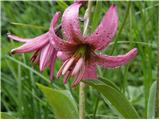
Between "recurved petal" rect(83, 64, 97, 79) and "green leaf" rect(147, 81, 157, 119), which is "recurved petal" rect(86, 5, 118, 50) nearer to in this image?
"recurved petal" rect(83, 64, 97, 79)

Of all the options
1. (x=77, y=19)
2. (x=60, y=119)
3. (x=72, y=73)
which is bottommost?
(x=60, y=119)

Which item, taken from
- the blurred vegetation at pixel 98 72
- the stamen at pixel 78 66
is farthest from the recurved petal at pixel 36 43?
the blurred vegetation at pixel 98 72

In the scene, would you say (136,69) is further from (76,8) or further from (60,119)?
(76,8)

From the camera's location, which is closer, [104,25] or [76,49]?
[104,25]

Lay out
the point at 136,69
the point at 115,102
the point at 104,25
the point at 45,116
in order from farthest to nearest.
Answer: the point at 136,69, the point at 45,116, the point at 115,102, the point at 104,25

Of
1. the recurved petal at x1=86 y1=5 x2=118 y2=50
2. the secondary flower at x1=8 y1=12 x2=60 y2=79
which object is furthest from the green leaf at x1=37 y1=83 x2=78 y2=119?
the recurved petal at x1=86 y1=5 x2=118 y2=50

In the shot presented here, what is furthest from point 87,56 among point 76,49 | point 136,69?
point 136,69

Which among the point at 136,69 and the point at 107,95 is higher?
the point at 107,95
